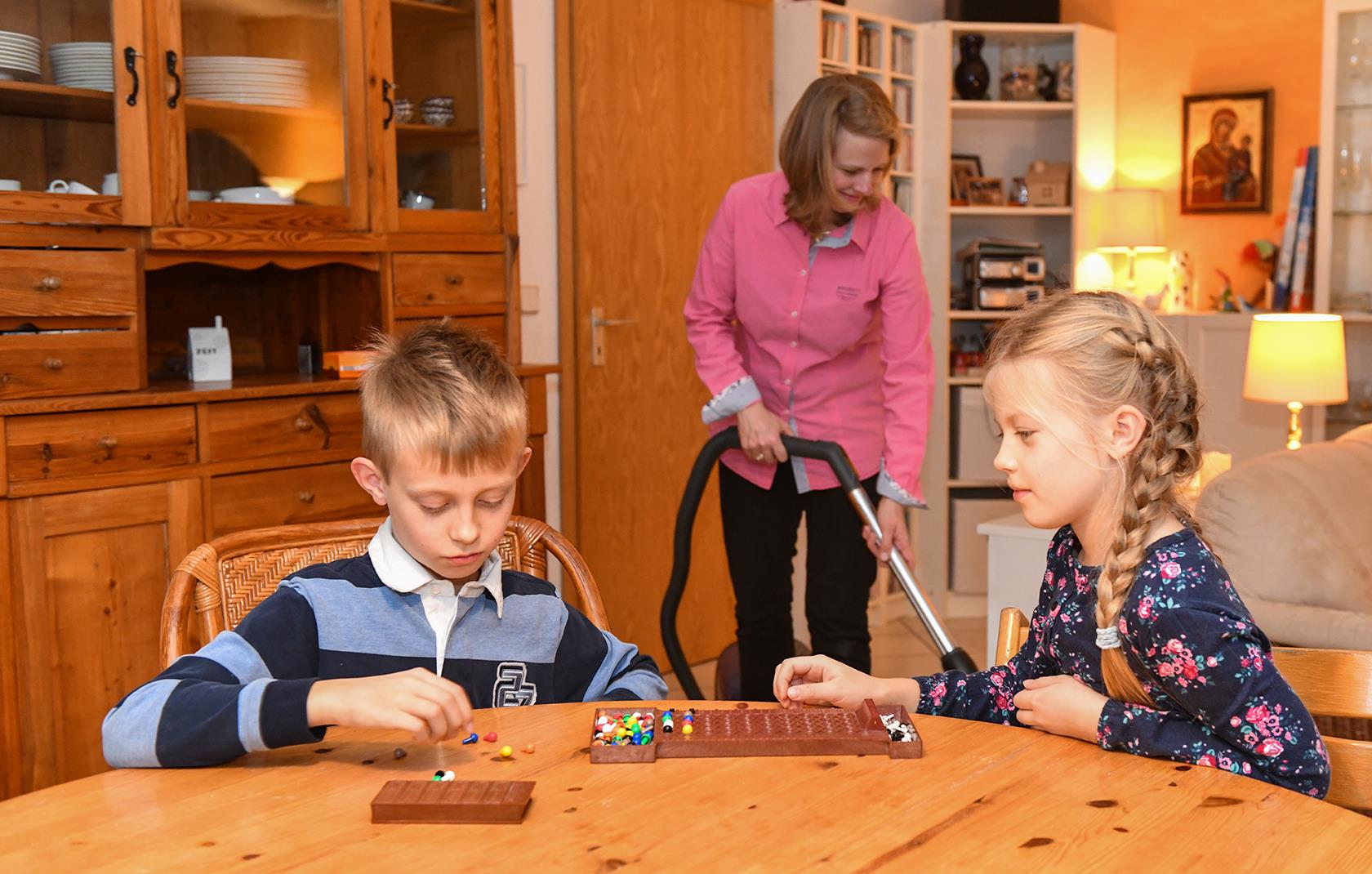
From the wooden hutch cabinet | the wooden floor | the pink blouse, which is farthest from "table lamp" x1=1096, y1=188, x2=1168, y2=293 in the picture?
the wooden hutch cabinet

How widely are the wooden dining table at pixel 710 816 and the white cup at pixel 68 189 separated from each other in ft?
5.18

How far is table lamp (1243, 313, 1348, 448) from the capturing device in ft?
13.4

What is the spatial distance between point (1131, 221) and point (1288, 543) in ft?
9.01

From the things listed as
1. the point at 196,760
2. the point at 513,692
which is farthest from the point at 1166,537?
the point at 196,760

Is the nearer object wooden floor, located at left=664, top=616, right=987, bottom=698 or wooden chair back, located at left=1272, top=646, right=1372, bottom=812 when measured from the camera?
wooden chair back, located at left=1272, top=646, right=1372, bottom=812

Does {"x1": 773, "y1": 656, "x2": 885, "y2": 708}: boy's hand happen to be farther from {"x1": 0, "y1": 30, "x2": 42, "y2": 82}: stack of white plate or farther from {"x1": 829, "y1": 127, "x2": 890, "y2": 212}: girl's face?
{"x1": 0, "y1": 30, "x2": 42, "y2": 82}: stack of white plate

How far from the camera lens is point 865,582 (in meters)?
2.84

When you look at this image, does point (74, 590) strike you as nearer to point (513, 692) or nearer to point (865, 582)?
point (513, 692)

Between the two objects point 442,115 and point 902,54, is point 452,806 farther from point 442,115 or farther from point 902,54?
point 902,54

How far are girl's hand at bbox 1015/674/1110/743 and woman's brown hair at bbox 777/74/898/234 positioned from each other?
1524mm

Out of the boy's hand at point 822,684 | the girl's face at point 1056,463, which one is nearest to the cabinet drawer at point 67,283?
the boy's hand at point 822,684

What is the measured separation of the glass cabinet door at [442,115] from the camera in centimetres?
299

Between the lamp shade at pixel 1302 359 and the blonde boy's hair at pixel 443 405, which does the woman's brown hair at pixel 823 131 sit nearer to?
the blonde boy's hair at pixel 443 405

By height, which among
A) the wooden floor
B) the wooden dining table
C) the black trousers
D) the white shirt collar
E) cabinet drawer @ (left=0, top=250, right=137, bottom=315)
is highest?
cabinet drawer @ (left=0, top=250, right=137, bottom=315)
